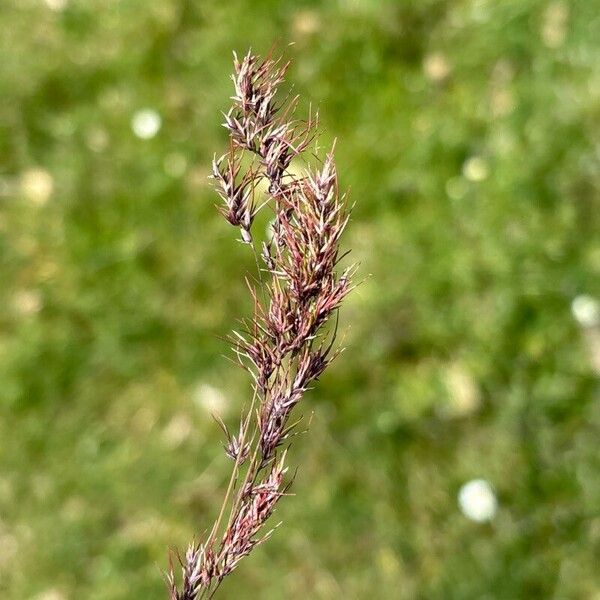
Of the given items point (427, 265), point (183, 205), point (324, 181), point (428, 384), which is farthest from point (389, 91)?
point (324, 181)

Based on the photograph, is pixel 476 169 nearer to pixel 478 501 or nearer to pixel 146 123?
pixel 478 501

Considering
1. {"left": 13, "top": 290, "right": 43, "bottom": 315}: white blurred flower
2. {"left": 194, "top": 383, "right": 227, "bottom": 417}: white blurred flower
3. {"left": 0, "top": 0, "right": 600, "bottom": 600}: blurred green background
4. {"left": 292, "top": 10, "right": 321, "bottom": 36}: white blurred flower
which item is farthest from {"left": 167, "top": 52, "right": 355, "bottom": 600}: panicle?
{"left": 13, "top": 290, "right": 43, "bottom": 315}: white blurred flower

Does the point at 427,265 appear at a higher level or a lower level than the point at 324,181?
higher

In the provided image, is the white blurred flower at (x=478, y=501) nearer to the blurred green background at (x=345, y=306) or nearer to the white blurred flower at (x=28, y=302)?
the blurred green background at (x=345, y=306)

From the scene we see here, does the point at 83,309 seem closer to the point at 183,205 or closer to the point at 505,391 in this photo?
the point at 183,205

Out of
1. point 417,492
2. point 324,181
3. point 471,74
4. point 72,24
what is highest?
point 72,24

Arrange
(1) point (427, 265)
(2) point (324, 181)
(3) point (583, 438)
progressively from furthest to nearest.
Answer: (1) point (427, 265), (3) point (583, 438), (2) point (324, 181)

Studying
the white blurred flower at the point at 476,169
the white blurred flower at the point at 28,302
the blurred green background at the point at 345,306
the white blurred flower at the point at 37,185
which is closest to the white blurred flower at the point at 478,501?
the blurred green background at the point at 345,306
